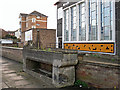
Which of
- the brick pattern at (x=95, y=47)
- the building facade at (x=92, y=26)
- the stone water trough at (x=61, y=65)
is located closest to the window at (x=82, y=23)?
the building facade at (x=92, y=26)

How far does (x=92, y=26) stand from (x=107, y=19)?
1.67 metres

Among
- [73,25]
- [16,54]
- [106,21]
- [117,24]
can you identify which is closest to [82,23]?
[73,25]

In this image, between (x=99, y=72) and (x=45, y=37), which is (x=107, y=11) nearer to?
(x=99, y=72)

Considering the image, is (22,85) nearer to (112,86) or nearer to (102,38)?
(112,86)

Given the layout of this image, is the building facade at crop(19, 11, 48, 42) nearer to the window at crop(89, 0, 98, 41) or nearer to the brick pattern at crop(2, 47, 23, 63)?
the brick pattern at crop(2, 47, 23, 63)

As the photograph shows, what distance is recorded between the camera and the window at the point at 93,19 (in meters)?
10.9

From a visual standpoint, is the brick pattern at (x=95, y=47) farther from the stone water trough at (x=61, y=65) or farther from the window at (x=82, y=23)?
the stone water trough at (x=61, y=65)

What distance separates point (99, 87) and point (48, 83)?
3.64 meters

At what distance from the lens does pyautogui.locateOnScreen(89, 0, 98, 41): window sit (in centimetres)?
1093

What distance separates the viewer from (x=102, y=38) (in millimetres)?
10406

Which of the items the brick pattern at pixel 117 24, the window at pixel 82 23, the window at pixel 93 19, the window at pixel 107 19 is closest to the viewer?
the brick pattern at pixel 117 24

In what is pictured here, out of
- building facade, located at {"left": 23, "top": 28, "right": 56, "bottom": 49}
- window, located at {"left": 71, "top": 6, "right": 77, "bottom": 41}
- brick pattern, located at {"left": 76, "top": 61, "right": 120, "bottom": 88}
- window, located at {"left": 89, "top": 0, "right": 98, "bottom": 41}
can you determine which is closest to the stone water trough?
brick pattern, located at {"left": 76, "top": 61, "right": 120, "bottom": 88}

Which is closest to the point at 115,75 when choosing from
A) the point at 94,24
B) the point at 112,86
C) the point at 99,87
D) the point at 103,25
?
the point at 112,86

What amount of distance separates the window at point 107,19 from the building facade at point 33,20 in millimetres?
37384
